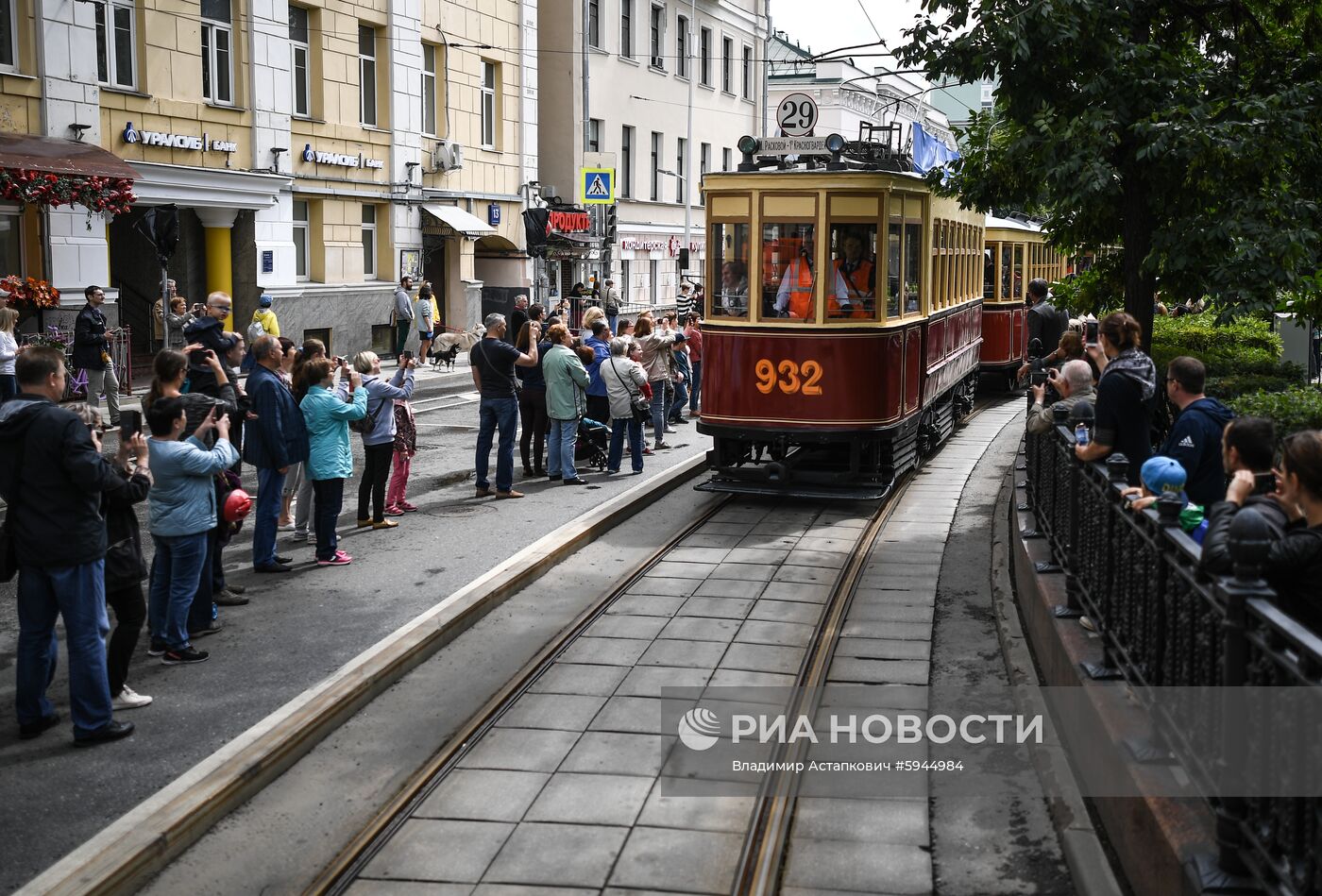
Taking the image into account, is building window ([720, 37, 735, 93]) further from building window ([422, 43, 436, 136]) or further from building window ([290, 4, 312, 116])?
building window ([290, 4, 312, 116])

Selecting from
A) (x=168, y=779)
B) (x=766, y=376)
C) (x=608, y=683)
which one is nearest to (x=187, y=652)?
(x=168, y=779)

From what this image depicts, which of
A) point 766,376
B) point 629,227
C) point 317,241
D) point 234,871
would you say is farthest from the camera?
point 629,227

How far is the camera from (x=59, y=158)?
1852 centimetres

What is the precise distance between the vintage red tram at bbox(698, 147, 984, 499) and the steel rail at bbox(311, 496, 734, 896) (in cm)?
390

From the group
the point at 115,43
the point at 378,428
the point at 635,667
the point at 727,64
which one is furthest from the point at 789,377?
the point at 727,64

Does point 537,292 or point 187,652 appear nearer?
point 187,652

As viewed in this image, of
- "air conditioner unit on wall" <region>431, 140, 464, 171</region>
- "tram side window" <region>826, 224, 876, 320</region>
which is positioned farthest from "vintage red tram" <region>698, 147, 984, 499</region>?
"air conditioner unit on wall" <region>431, 140, 464, 171</region>

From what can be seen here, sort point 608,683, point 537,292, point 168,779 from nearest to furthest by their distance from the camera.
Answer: point 168,779 < point 608,683 < point 537,292

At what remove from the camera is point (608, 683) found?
25.4ft

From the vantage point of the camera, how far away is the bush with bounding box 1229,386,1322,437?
8570mm

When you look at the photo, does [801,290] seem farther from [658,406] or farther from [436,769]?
[436,769]

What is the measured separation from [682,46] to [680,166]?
3.74 meters

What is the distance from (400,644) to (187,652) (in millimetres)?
1178

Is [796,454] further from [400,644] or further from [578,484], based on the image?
[400,644]
